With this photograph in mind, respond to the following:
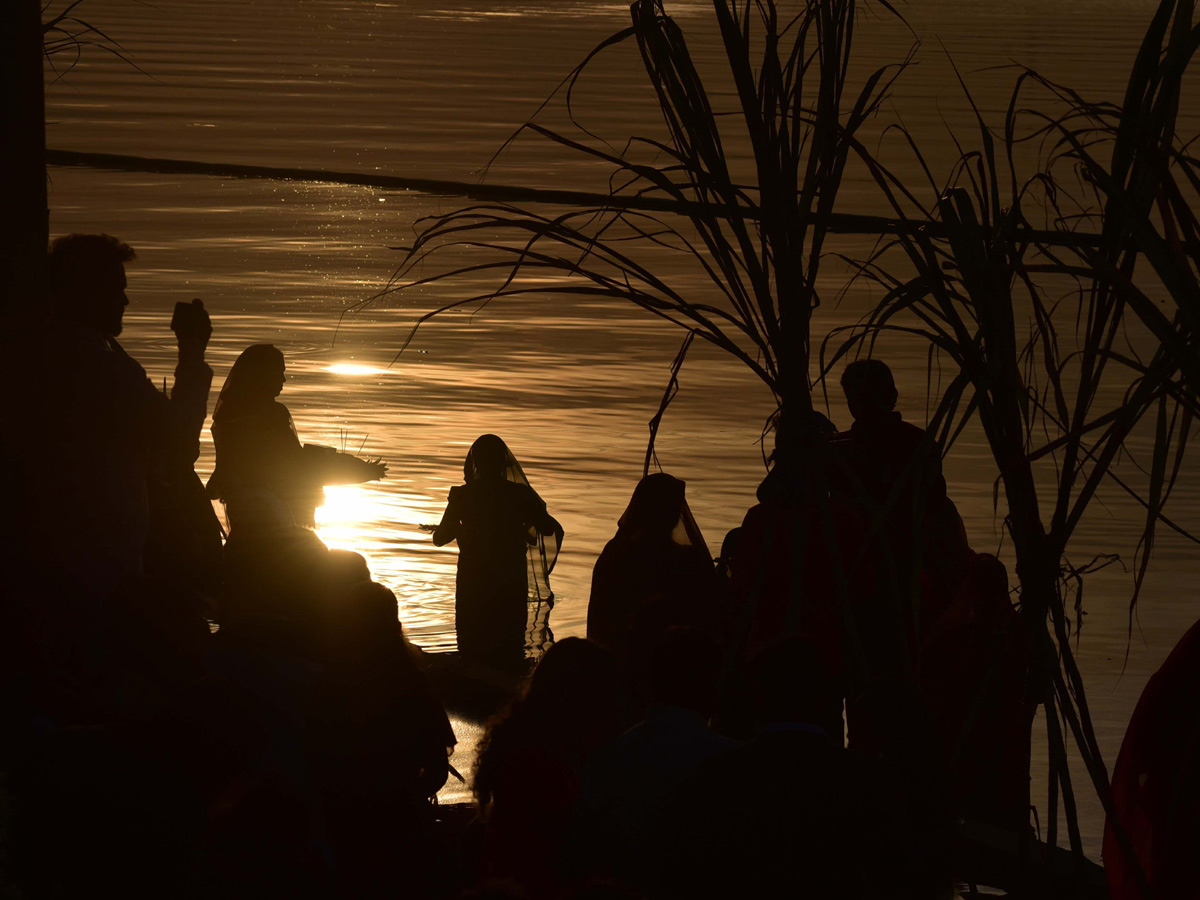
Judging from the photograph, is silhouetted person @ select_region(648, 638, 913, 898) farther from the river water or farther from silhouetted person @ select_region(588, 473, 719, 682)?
silhouetted person @ select_region(588, 473, 719, 682)

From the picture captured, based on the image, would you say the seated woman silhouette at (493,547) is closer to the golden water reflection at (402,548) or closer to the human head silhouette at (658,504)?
the golden water reflection at (402,548)

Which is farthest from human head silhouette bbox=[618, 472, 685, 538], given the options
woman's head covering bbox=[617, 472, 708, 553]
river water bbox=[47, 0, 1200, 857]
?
river water bbox=[47, 0, 1200, 857]

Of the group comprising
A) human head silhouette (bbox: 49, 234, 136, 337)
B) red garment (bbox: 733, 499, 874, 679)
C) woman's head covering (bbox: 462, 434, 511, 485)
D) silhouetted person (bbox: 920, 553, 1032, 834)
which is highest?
human head silhouette (bbox: 49, 234, 136, 337)

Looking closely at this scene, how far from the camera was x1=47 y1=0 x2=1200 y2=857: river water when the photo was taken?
33.1ft

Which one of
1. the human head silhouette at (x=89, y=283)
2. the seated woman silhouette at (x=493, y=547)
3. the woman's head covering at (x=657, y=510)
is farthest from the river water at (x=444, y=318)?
the human head silhouette at (x=89, y=283)

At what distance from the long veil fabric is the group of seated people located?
1.53 m

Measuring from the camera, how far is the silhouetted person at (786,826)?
3.23 m

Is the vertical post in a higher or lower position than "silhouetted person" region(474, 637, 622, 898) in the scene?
higher

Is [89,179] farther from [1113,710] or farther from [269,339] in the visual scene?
[1113,710]

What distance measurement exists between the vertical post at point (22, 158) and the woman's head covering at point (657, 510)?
1.77 meters

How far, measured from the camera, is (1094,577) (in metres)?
10.0

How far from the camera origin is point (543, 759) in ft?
12.9

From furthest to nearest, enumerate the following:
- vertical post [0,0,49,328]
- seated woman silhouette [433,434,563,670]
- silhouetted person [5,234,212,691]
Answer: seated woman silhouette [433,434,563,670] → vertical post [0,0,49,328] → silhouetted person [5,234,212,691]

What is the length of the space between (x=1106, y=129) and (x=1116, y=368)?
13.8 metres
